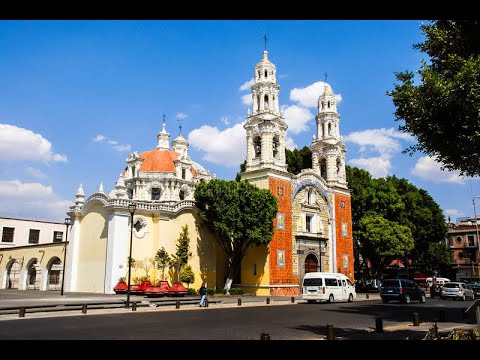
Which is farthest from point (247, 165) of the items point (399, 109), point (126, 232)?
point (399, 109)

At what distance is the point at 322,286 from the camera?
2884cm

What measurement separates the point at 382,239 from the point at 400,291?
1706 centimetres

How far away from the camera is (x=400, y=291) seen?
28531 mm

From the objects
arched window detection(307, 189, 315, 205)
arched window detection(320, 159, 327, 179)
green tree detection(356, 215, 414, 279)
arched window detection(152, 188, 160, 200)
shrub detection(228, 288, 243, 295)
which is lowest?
shrub detection(228, 288, 243, 295)

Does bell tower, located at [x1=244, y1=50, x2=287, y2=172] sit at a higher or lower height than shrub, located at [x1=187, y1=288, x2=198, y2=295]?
higher

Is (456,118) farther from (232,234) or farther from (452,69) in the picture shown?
(232,234)

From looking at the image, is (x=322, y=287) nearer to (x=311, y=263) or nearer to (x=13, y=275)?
(x=311, y=263)

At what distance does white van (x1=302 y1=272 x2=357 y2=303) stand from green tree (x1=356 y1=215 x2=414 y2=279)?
647 inches

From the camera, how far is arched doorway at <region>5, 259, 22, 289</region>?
5028cm

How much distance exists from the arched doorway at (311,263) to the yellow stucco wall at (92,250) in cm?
1762

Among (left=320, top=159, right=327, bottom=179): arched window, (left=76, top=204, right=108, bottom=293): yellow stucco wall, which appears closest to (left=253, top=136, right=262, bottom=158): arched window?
(left=320, top=159, right=327, bottom=179): arched window

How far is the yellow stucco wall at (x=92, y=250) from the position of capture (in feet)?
117

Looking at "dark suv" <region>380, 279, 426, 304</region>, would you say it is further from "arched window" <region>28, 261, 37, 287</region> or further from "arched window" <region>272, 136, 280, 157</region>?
"arched window" <region>28, 261, 37, 287</region>
